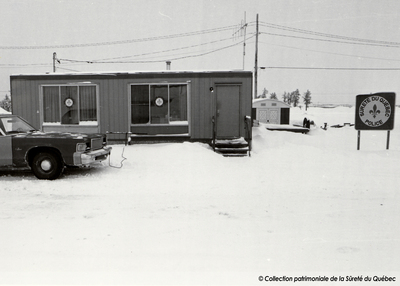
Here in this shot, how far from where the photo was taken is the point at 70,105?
1352 centimetres

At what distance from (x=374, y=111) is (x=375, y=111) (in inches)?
1.3

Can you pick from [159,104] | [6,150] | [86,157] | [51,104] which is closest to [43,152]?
[6,150]

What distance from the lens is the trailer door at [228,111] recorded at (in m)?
12.8

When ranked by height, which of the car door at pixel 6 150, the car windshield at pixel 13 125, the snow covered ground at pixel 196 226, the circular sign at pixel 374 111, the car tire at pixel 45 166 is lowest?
the snow covered ground at pixel 196 226

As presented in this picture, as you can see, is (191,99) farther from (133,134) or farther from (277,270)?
(277,270)

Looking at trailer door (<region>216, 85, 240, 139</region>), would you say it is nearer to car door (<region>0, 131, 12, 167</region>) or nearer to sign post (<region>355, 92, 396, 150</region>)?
sign post (<region>355, 92, 396, 150</region>)

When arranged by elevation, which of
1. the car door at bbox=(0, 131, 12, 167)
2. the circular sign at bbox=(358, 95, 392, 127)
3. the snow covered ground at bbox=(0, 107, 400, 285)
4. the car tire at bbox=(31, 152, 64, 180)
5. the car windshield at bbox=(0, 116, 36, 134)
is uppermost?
the circular sign at bbox=(358, 95, 392, 127)

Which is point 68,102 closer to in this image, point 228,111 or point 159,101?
point 159,101

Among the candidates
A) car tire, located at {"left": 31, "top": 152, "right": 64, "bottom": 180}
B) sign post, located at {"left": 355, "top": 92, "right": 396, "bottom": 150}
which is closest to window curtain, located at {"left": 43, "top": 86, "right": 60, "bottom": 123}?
car tire, located at {"left": 31, "top": 152, "right": 64, "bottom": 180}

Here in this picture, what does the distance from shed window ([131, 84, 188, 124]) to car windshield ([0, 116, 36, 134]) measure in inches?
199

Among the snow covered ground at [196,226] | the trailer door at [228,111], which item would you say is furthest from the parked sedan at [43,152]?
the trailer door at [228,111]

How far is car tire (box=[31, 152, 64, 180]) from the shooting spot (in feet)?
25.2

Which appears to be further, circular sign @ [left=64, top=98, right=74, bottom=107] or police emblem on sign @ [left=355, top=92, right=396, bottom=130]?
circular sign @ [left=64, top=98, right=74, bottom=107]

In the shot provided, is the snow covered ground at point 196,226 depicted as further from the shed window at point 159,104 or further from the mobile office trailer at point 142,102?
the shed window at point 159,104
